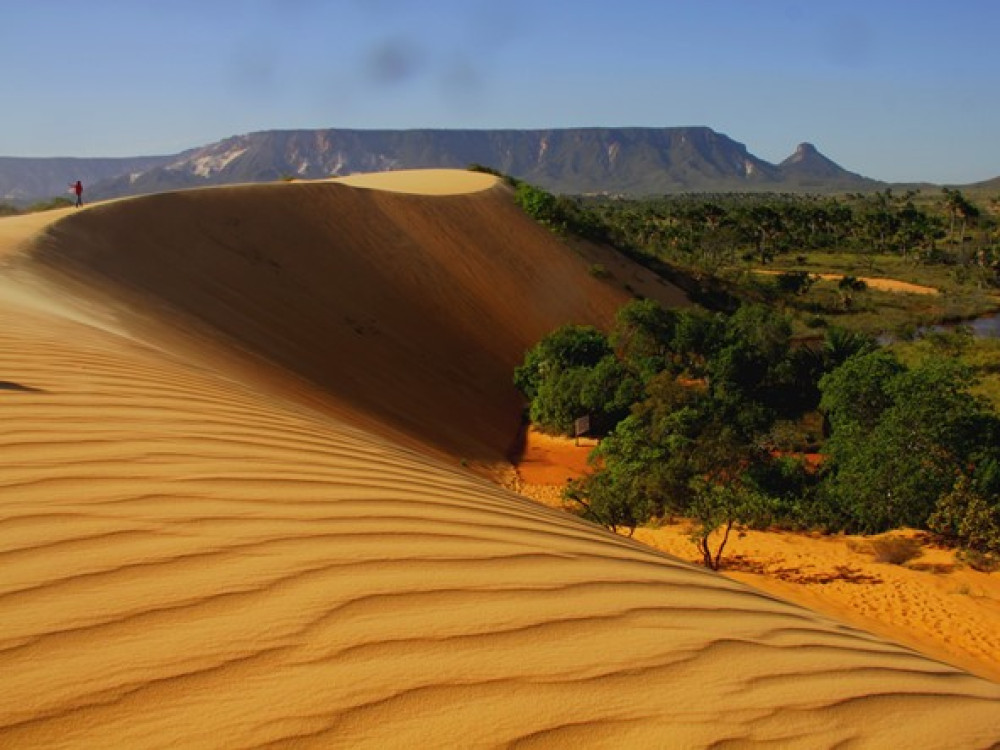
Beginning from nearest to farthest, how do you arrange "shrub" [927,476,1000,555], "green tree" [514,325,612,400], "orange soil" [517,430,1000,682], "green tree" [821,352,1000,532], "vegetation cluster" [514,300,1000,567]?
"orange soil" [517,430,1000,682], "shrub" [927,476,1000,555], "vegetation cluster" [514,300,1000,567], "green tree" [821,352,1000,532], "green tree" [514,325,612,400]

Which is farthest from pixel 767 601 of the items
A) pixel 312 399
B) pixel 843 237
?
pixel 843 237

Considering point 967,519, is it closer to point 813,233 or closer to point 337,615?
point 337,615

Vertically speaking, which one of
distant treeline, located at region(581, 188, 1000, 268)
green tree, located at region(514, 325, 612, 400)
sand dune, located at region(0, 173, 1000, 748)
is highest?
distant treeline, located at region(581, 188, 1000, 268)

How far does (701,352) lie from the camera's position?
20.6 meters

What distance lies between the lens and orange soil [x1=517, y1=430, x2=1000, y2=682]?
7371 millimetres

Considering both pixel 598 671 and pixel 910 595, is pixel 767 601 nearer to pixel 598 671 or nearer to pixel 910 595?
pixel 598 671

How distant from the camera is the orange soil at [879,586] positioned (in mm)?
7371

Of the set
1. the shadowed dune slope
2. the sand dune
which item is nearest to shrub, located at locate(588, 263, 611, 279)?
the shadowed dune slope

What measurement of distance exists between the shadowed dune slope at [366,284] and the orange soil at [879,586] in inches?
200

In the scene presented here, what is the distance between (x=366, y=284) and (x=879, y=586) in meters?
15.5

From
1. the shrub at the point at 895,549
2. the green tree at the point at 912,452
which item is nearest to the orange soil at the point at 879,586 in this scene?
the shrub at the point at 895,549

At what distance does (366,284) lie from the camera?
21641mm

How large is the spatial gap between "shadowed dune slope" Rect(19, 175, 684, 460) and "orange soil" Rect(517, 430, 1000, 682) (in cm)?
508

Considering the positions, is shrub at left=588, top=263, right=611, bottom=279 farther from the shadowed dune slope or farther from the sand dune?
the sand dune
